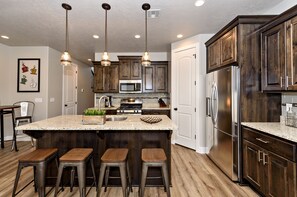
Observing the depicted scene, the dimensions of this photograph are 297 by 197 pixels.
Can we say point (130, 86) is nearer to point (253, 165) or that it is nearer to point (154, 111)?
point (154, 111)

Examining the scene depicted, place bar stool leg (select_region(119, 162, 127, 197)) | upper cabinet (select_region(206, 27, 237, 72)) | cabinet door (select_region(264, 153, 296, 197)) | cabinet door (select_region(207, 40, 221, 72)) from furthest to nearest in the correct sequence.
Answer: cabinet door (select_region(207, 40, 221, 72)), upper cabinet (select_region(206, 27, 237, 72)), bar stool leg (select_region(119, 162, 127, 197)), cabinet door (select_region(264, 153, 296, 197))

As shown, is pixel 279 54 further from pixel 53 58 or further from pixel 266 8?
pixel 53 58

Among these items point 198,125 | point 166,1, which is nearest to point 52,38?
point 166,1

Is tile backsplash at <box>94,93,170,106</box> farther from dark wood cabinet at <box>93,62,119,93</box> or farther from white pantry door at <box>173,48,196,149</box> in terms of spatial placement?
white pantry door at <box>173,48,196,149</box>

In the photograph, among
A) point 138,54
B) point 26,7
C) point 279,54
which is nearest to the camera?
point 279,54

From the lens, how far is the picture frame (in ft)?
16.2

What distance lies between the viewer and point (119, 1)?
102 inches

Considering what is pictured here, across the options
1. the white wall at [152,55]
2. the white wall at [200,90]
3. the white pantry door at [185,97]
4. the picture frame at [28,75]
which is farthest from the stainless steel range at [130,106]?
the picture frame at [28,75]

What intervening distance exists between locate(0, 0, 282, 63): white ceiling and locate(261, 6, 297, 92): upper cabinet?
73 centimetres

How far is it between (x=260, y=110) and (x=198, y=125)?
159cm

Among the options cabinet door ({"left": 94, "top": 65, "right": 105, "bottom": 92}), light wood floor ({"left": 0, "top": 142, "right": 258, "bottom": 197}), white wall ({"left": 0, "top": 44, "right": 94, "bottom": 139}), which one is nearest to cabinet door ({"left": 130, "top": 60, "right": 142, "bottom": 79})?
cabinet door ({"left": 94, "top": 65, "right": 105, "bottom": 92})

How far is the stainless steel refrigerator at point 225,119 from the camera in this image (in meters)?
2.59

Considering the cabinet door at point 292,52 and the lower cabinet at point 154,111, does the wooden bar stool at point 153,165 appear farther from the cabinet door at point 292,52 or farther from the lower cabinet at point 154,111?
the lower cabinet at point 154,111

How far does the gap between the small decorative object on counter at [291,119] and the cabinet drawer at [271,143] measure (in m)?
0.48
